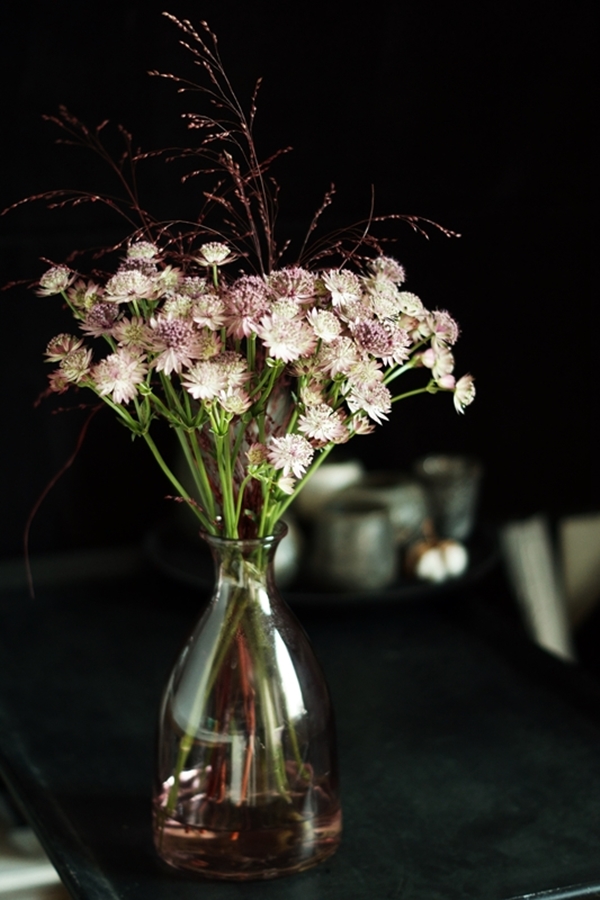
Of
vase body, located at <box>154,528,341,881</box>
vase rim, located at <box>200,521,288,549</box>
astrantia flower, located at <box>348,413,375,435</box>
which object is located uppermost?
astrantia flower, located at <box>348,413,375,435</box>

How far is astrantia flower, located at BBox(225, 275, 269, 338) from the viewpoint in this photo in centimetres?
70

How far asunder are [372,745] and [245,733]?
0.89 feet

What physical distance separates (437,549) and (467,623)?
4.0 inches

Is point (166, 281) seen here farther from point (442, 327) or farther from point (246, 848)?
point (246, 848)

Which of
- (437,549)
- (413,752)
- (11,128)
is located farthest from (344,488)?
(11,128)

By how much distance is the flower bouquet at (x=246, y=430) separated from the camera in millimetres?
708

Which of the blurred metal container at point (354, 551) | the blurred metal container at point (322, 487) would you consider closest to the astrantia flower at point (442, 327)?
the blurred metal container at point (354, 551)

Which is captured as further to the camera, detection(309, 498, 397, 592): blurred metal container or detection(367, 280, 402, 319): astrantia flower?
detection(309, 498, 397, 592): blurred metal container

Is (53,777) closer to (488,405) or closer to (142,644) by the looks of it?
(142,644)

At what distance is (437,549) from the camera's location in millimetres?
1344

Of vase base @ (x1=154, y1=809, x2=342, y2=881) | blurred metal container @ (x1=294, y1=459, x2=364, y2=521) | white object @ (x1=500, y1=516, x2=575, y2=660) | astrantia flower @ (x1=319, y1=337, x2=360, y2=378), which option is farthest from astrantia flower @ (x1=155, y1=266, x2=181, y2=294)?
white object @ (x1=500, y1=516, x2=575, y2=660)

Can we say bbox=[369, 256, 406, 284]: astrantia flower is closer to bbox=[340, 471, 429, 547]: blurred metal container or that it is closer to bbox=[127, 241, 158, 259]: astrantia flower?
bbox=[127, 241, 158, 259]: astrantia flower

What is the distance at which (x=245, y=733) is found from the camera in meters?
0.79

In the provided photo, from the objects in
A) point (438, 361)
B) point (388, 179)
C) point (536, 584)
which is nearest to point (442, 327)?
point (438, 361)
